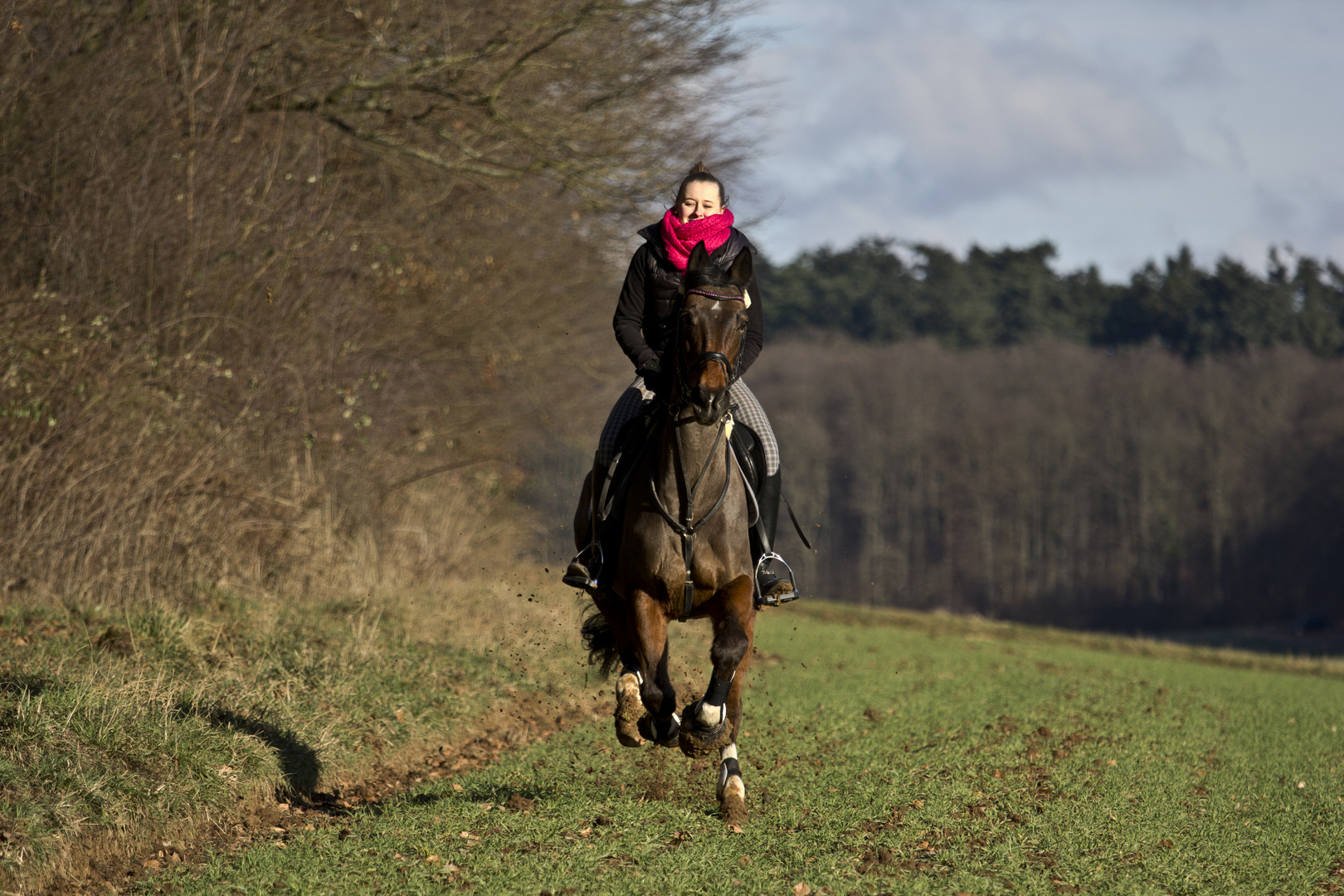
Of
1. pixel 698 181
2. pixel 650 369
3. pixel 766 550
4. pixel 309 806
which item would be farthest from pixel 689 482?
pixel 309 806

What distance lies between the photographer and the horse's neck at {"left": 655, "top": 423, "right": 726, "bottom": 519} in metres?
6.70

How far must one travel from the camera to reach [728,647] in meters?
6.57

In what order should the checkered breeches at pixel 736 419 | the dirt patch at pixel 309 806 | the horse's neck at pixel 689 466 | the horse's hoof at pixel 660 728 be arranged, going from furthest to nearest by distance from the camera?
the checkered breeches at pixel 736 419
the horse's neck at pixel 689 466
the horse's hoof at pixel 660 728
the dirt patch at pixel 309 806

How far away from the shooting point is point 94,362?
10.7 metres

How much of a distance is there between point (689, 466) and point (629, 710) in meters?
1.32

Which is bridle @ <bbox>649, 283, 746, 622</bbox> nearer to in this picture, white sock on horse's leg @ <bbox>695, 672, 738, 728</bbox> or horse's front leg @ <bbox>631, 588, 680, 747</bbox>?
horse's front leg @ <bbox>631, 588, 680, 747</bbox>

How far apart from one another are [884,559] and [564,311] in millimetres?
59480

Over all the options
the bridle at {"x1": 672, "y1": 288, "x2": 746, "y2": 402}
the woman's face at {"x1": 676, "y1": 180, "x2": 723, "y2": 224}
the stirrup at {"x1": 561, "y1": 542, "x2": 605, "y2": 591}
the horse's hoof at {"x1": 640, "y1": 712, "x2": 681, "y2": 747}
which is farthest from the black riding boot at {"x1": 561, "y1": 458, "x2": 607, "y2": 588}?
the woman's face at {"x1": 676, "y1": 180, "x2": 723, "y2": 224}

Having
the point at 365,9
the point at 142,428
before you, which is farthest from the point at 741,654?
the point at 365,9

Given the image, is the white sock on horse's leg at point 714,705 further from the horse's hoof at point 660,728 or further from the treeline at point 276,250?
the treeline at point 276,250

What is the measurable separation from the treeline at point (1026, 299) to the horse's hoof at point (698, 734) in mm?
75752

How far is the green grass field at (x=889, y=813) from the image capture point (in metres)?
5.61

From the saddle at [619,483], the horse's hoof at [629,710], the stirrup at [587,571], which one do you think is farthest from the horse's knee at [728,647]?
the stirrup at [587,571]

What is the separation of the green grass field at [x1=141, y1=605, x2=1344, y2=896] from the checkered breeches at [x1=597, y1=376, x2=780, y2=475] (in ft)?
6.38
